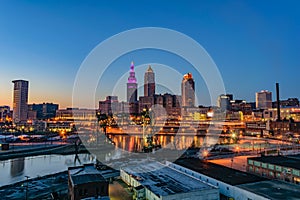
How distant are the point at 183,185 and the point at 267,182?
3.17m

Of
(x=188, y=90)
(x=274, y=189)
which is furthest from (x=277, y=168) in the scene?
(x=188, y=90)

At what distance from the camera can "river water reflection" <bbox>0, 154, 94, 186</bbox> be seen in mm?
15523

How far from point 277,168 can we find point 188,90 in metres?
92.9

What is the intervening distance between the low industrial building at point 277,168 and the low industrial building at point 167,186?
464cm

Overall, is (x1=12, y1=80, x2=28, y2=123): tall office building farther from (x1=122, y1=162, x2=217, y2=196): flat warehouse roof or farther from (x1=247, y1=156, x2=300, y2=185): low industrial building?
(x1=247, y1=156, x2=300, y2=185): low industrial building

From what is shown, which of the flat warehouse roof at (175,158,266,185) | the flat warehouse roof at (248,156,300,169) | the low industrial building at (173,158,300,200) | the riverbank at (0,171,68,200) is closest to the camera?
the low industrial building at (173,158,300,200)

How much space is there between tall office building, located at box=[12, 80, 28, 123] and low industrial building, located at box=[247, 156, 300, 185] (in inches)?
3598

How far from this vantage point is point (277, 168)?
38.4 feet

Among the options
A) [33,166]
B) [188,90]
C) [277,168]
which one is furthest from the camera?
[188,90]

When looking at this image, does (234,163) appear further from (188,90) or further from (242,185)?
(188,90)

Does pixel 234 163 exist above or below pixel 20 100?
below

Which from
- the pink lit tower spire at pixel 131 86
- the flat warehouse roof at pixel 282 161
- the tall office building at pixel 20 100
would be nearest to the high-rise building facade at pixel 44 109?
the tall office building at pixel 20 100

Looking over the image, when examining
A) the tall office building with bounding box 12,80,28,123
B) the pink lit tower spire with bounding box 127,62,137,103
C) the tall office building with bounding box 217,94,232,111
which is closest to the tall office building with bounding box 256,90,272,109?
the tall office building with bounding box 217,94,232,111

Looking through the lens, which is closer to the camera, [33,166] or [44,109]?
[33,166]
